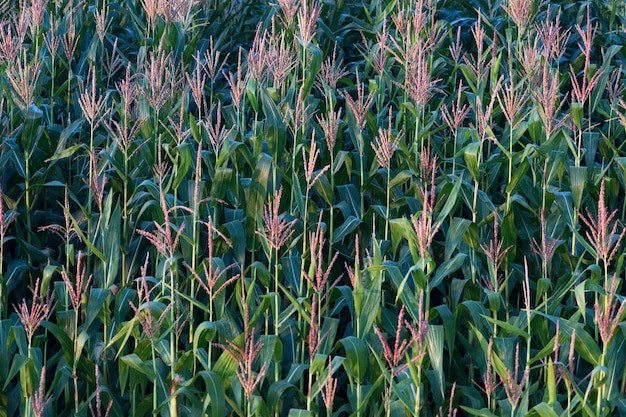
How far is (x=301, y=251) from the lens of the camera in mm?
5105

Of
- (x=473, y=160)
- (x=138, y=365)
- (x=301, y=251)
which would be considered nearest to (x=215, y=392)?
(x=138, y=365)

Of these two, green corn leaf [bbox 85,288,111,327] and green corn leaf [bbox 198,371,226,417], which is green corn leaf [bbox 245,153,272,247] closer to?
green corn leaf [bbox 85,288,111,327]

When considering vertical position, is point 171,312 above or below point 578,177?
below

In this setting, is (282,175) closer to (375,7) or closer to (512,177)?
(512,177)

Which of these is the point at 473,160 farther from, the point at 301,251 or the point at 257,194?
the point at 257,194

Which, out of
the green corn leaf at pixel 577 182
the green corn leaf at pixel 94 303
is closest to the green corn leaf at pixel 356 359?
the green corn leaf at pixel 94 303

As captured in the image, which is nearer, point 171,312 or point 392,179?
point 171,312

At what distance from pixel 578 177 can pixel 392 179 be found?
1.02 metres

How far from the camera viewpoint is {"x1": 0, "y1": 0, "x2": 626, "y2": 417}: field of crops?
13.4ft

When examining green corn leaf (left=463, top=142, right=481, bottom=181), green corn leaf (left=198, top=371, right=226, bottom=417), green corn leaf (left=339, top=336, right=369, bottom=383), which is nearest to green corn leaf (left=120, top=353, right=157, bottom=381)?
green corn leaf (left=198, top=371, right=226, bottom=417)

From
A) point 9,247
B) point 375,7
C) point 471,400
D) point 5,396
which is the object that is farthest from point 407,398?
point 375,7

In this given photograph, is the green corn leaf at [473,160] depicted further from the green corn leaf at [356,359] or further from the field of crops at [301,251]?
the green corn leaf at [356,359]

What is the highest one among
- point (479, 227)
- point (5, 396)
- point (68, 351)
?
point (479, 227)

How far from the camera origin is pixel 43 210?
18.7ft
